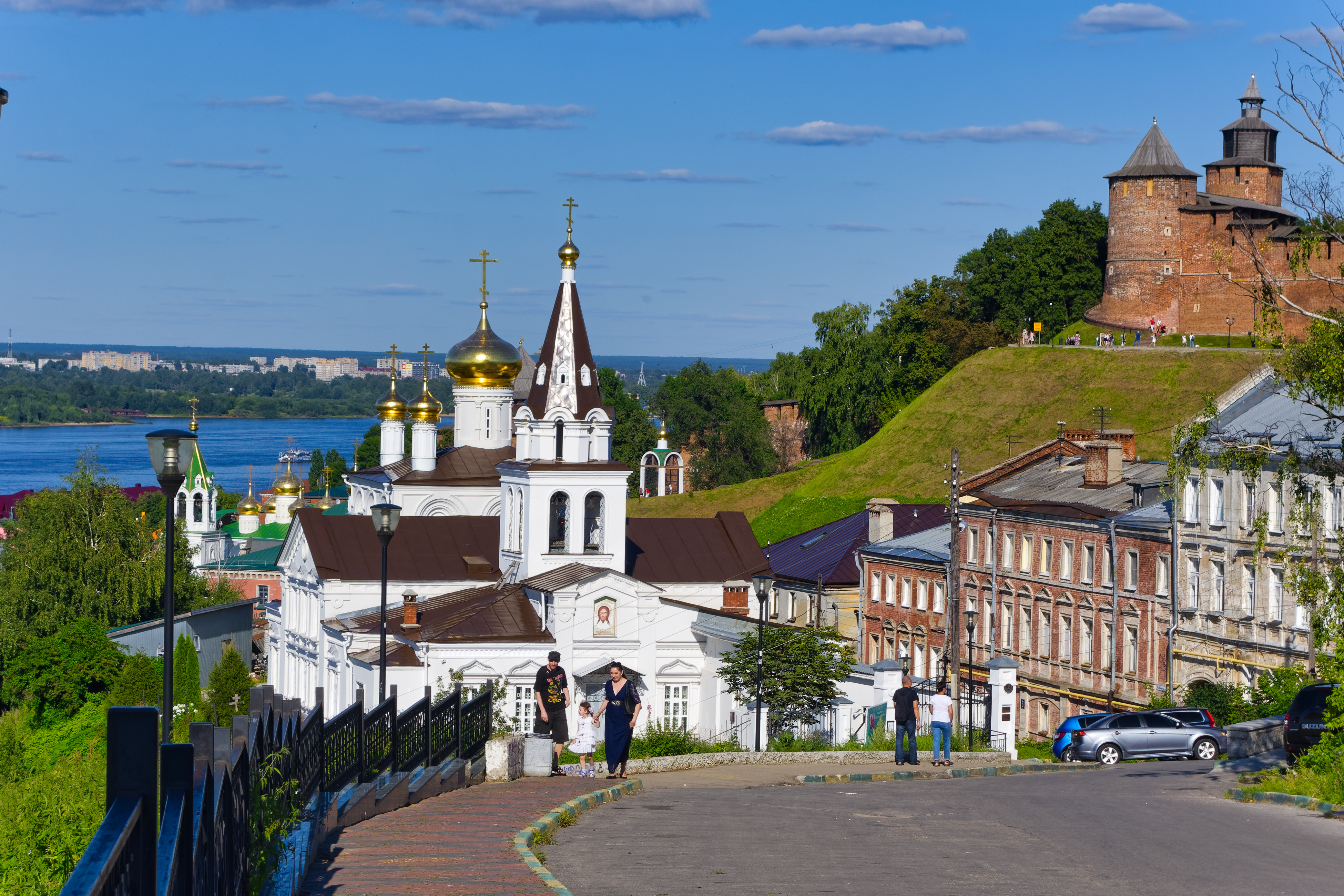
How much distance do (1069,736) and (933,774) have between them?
380 inches

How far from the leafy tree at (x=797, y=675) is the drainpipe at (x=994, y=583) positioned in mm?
13634

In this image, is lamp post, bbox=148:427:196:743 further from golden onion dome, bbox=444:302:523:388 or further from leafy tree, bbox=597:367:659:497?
leafy tree, bbox=597:367:659:497

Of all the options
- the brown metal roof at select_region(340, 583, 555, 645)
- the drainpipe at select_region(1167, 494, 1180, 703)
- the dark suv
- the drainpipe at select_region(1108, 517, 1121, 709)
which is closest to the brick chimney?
the brown metal roof at select_region(340, 583, 555, 645)

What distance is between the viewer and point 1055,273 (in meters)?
95.3

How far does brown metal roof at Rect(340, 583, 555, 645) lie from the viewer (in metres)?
38.3

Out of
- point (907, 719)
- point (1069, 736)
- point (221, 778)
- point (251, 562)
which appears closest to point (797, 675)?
point (1069, 736)

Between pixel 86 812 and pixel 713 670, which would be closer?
pixel 86 812

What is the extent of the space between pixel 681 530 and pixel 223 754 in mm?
39759

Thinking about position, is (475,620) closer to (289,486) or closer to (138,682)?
(138,682)

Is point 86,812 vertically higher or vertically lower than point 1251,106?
lower

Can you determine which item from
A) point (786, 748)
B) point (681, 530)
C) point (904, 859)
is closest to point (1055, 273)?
point (681, 530)

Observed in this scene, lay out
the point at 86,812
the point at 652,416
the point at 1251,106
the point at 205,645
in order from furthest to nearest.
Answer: the point at 652,416, the point at 1251,106, the point at 205,645, the point at 86,812

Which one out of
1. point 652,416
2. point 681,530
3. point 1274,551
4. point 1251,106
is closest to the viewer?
point 1274,551

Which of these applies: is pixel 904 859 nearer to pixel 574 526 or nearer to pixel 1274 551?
pixel 1274 551
